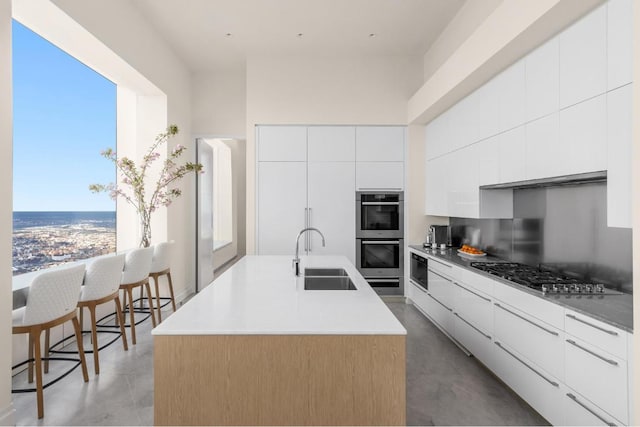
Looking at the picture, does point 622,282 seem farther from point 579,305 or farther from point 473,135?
point 473,135

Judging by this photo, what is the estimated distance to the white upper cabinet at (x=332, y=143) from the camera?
16.1 feet

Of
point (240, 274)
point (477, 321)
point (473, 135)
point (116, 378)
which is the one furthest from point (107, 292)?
point (473, 135)

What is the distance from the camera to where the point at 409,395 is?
2420mm

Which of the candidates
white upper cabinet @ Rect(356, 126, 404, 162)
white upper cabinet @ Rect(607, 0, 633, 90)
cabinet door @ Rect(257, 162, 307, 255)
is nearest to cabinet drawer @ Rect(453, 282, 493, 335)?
white upper cabinet @ Rect(607, 0, 633, 90)

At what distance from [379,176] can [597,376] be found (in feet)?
11.6

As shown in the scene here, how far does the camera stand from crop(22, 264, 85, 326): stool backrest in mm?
2146

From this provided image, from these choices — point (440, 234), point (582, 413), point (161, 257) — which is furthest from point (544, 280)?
point (161, 257)

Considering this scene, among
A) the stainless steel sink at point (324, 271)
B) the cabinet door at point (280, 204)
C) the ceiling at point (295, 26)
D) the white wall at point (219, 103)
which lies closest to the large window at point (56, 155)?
the ceiling at point (295, 26)

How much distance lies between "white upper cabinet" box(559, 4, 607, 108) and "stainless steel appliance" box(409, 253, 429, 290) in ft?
7.87

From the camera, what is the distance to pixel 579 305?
1.83 meters

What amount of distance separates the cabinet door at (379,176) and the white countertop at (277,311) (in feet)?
8.79

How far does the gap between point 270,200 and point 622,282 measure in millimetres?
3772

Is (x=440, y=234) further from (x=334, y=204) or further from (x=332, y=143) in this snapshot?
(x=332, y=143)

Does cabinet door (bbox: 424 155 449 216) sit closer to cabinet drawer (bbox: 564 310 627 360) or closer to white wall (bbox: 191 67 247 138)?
cabinet drawer (bbox: 564 310 627 360)
